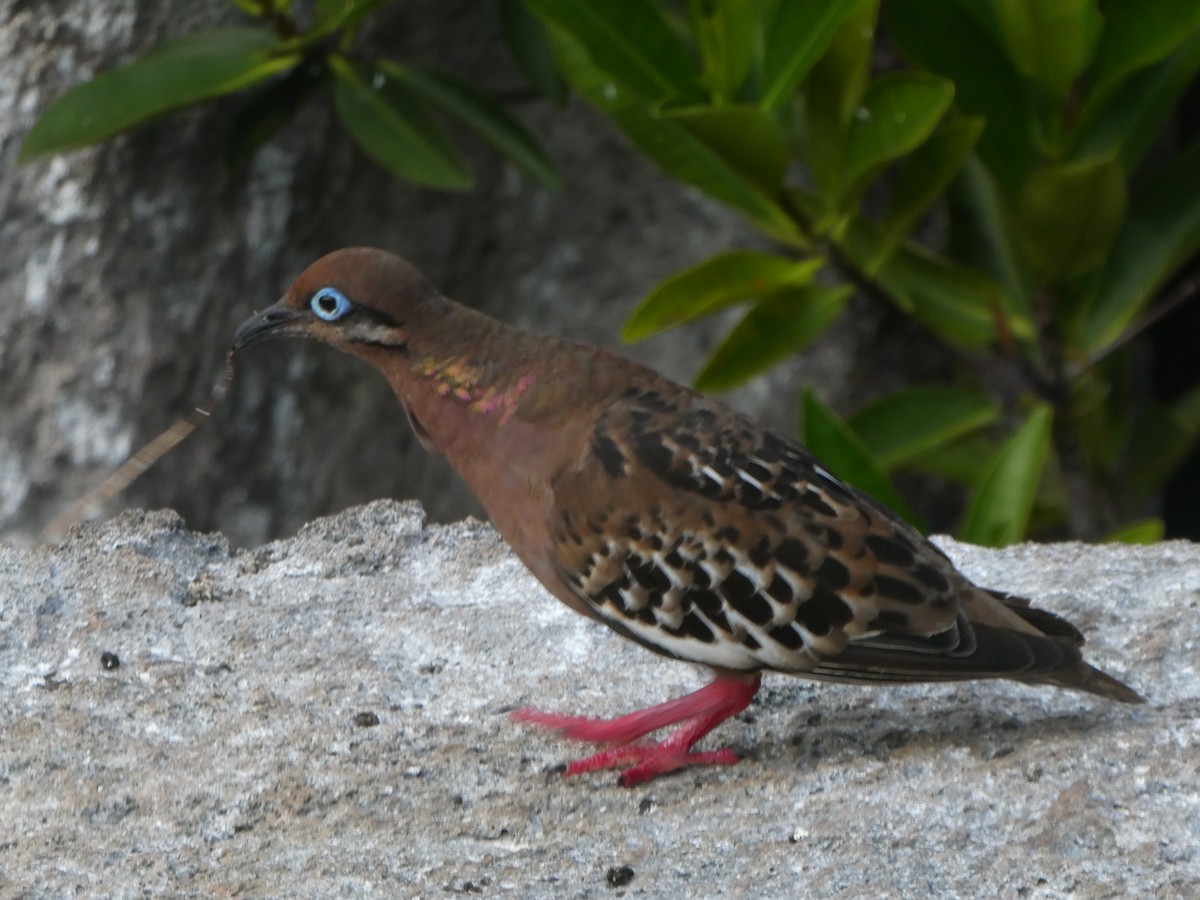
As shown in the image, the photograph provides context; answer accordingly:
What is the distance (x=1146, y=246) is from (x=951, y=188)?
0.59 m

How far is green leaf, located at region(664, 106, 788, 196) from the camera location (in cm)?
392

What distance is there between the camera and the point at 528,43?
490cm

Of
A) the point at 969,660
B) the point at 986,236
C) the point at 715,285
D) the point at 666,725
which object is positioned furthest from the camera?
the point at 986,236

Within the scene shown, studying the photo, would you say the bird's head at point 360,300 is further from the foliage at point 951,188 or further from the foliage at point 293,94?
the foliage at point 293,94

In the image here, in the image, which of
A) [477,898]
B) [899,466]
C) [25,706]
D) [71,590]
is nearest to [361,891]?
[477,898]

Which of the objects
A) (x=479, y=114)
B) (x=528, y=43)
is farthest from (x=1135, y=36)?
(x=479, y=114)

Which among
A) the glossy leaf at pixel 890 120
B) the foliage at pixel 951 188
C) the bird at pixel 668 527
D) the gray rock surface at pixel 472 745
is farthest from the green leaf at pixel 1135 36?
the bird at pixel 668 527

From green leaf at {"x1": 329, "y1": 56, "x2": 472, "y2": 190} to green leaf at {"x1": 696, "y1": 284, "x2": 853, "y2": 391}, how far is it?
0.89 m

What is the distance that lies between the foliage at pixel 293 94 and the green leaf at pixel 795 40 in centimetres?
95

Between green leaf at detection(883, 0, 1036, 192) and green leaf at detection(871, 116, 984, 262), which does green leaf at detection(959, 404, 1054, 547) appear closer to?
green leaf at detection(871, 116, 984, 262)

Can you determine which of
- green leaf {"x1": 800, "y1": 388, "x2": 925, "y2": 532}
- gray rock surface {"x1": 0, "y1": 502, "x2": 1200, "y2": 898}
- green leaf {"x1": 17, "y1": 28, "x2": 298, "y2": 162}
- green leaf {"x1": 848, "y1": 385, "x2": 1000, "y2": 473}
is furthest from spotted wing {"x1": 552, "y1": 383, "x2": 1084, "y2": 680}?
green leaf {"x1": 17, "y1": 28, "x2": 298, "y2": 162}

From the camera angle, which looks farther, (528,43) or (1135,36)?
(528,43)

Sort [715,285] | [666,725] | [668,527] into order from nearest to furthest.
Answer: [668,527] → [666,725] → [715,285]

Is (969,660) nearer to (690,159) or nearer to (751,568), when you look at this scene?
(751,568)
